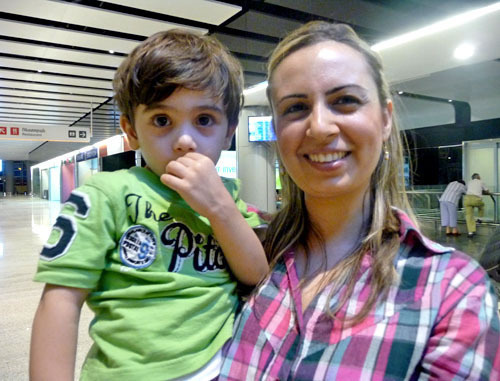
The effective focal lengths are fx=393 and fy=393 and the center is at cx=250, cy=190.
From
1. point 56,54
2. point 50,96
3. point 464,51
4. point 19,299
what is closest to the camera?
point 19,299

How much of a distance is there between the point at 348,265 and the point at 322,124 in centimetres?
30

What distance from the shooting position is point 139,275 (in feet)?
2.39

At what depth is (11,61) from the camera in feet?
23.6

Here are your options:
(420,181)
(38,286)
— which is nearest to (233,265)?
(38,286)

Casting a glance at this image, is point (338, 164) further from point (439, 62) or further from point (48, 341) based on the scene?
point (439, 62)

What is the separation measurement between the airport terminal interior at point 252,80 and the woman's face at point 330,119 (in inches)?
9.1

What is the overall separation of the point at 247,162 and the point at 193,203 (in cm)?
985

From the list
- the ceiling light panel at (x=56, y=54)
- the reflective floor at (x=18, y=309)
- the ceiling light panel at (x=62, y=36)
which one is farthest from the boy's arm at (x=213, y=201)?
the ceiling light panel at (x=56, y=54)

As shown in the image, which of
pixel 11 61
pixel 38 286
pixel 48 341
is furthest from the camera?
pixel 11 61

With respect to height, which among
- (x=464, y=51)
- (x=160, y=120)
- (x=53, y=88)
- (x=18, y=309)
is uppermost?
(x=53, y=88)

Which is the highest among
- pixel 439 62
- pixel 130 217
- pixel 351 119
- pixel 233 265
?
pixel 439 62

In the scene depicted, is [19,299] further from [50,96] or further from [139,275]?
[50,96]

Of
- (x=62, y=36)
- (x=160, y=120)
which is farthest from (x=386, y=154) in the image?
(x=62, y=36)

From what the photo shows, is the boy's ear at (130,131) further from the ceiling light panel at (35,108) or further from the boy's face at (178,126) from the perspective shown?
the ceiling light panel at (35,108)
